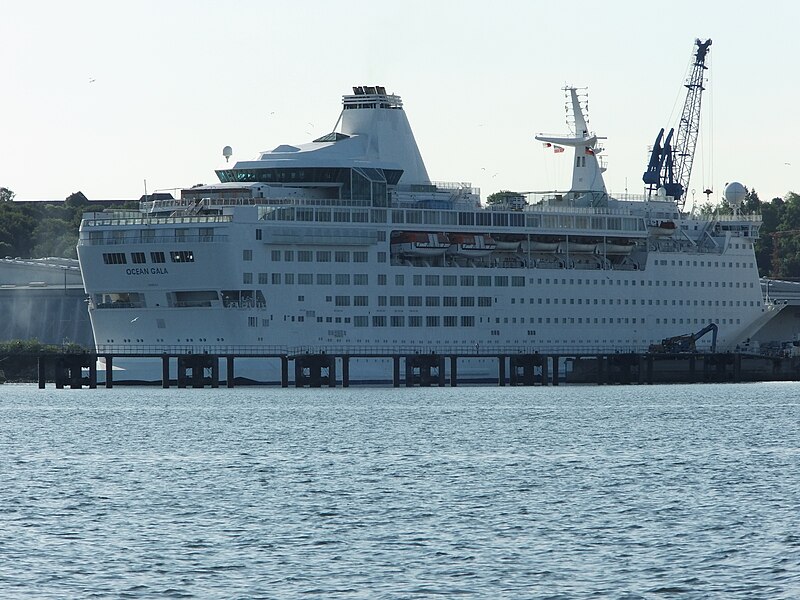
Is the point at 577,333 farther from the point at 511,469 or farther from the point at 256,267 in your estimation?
the point at 511,469

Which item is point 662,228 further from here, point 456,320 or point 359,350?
point 359,350

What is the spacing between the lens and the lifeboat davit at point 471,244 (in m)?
116

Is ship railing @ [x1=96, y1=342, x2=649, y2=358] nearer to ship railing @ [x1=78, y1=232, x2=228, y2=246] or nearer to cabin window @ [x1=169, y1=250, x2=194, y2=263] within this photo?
cabin window @ [x1=169, y1=250, x2=194, y2=263]

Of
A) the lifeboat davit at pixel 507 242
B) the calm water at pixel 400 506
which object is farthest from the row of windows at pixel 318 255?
the calm water at pixel 400 506

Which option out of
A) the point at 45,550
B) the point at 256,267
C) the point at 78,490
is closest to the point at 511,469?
the point at 78,490

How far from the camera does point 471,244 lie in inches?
4611

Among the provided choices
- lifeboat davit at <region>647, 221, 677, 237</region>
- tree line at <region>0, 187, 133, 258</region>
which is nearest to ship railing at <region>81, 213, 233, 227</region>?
lifeboat davit at <region>647, 221, 677, 237</region>

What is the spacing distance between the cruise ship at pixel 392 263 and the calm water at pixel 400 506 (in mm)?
22339

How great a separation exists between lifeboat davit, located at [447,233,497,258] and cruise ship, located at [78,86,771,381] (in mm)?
145

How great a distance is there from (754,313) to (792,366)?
876 cm

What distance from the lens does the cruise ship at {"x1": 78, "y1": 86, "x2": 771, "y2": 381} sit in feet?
348

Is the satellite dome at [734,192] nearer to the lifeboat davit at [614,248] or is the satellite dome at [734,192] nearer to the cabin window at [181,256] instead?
the lifeboat davit at [614,248]

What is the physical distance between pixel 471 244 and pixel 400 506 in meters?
70.2

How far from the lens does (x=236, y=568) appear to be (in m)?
38.1
